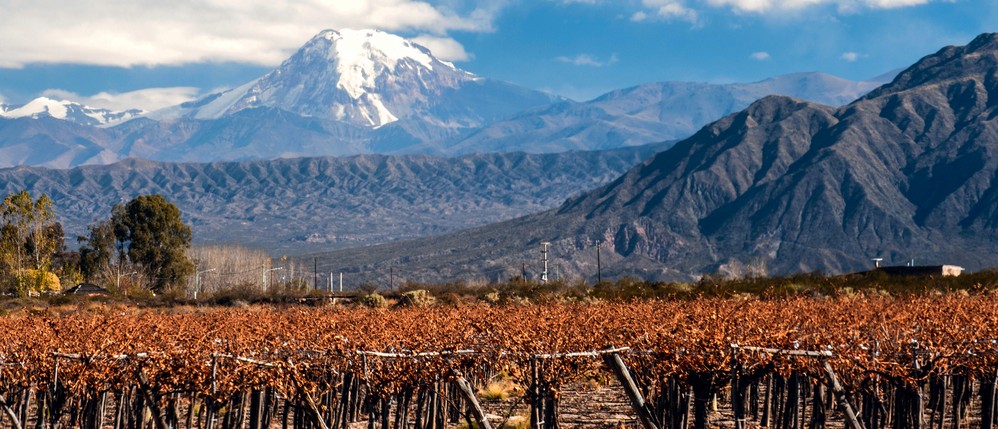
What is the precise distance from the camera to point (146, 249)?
10881 cm

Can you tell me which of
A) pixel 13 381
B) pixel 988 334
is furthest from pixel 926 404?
pixel 13 381

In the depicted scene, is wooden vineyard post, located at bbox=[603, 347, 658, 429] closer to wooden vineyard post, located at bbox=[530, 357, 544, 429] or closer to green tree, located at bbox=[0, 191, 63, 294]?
wooden vineyard post, located at bbox=[530, 357, 544, 429]

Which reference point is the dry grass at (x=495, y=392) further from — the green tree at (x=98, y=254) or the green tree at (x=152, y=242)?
the green tree at (x=98, y=254)

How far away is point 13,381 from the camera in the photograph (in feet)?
79.2

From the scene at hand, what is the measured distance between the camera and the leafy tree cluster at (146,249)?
108625 mm

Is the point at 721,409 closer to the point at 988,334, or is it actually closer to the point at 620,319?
the point at 620,319

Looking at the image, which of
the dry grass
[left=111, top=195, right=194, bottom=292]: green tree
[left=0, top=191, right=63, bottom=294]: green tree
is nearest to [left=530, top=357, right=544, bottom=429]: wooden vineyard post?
the dry grass

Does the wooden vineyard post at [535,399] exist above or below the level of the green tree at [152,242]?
below

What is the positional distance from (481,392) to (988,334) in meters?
16.2

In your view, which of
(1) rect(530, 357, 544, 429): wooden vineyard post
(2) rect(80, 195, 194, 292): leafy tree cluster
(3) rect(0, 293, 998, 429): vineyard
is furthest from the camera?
(2) rect(80, 195, 194, 292): leafy tree cluster

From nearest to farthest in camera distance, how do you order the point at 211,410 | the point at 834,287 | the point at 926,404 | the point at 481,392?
the point at 211,410 → the point at 926,404 → the point at 481,392 → the point at 834,287

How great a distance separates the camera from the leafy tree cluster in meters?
109

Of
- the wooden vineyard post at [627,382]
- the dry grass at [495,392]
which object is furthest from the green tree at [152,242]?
the wooden vineyard post at [627,382]

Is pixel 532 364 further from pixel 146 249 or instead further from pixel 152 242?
pixel 152 242
